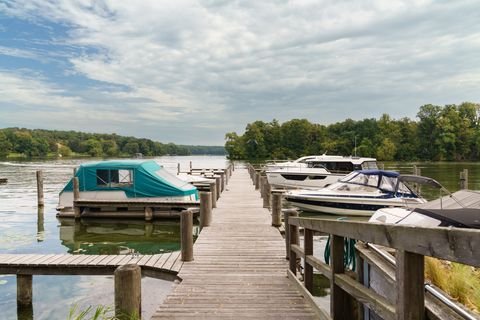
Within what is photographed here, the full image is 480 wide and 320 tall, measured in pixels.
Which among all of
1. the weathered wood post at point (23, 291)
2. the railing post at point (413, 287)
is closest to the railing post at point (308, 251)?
the railing post at point (413, 287)

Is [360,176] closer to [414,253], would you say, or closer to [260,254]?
[260,254]

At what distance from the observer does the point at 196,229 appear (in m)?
16.4

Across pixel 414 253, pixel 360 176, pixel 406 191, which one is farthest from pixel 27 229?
pixel 414 253

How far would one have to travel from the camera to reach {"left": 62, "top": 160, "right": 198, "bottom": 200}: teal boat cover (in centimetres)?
1686

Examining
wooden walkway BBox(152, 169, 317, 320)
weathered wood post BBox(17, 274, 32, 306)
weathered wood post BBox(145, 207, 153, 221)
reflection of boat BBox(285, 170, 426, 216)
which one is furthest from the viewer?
weathered wood post BBox(145, 207, 153, 221)

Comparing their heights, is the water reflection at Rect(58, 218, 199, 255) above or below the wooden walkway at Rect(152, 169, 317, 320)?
below

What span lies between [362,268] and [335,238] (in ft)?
1.50

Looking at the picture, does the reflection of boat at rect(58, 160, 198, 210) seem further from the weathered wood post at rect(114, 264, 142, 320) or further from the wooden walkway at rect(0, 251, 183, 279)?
the weathered wood post at rect(114, 264, 142, 320)

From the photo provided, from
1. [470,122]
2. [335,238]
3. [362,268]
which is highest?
[470,122]

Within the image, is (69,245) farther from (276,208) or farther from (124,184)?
(276,208)

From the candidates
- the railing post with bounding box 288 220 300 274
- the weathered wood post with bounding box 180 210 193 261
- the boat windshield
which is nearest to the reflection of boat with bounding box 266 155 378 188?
the boat windshield

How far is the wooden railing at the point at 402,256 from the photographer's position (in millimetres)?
1871

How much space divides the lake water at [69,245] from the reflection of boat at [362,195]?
6.36m

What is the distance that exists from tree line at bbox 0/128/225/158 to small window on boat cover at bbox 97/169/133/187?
126083mm
